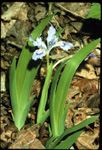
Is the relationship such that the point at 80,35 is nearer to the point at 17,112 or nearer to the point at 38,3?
the point at 38,3

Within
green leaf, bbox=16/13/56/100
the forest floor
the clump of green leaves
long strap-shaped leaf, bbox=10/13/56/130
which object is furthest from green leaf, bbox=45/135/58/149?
green leaf, bbox=16/13/56/100

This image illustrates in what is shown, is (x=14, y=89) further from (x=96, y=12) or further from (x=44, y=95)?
(x=96, y=12)

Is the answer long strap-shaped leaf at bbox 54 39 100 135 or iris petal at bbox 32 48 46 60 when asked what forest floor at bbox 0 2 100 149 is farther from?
iris petal at bbox 32 48 46 60

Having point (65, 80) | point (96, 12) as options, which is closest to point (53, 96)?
point (65, 80)

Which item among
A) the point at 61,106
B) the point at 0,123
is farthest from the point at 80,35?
the point at 0,123

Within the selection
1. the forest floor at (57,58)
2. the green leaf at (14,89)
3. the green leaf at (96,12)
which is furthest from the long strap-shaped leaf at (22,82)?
the green leaf at (96,12)

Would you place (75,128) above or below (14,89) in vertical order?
below

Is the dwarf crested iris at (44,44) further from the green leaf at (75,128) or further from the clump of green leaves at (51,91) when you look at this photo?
the green leaf at (75,128)
